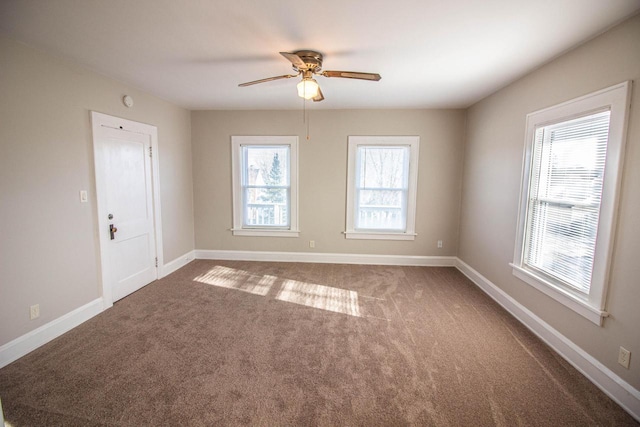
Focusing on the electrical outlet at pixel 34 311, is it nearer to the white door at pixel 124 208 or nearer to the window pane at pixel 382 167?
the white door at pixel 124 208

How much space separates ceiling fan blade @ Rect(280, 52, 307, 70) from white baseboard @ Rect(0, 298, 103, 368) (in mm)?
3101

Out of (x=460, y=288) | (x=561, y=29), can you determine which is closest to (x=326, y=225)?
(x=460, y=288)

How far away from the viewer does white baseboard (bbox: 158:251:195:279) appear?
3.98 metres

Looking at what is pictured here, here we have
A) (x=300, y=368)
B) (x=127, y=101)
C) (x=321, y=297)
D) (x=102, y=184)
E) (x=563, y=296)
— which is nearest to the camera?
(x=300, y=368)

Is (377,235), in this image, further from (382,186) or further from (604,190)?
(604,190)

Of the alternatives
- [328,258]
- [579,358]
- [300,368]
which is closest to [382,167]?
[328,258]

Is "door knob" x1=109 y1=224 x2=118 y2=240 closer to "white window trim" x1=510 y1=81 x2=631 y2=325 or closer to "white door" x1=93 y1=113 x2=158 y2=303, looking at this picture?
"white door" x1=93 y1=113 x2=158 y2=303

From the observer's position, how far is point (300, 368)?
2.08 meters

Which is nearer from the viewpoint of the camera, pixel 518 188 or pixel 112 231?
pixel 518 188

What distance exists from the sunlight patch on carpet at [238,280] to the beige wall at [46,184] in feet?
4.24

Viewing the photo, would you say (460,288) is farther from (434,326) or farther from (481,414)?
(481,414)

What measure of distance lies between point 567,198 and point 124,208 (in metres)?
4.58

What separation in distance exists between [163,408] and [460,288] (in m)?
3.49

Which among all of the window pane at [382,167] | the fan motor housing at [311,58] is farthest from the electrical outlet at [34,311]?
the window pane at [382,167]
